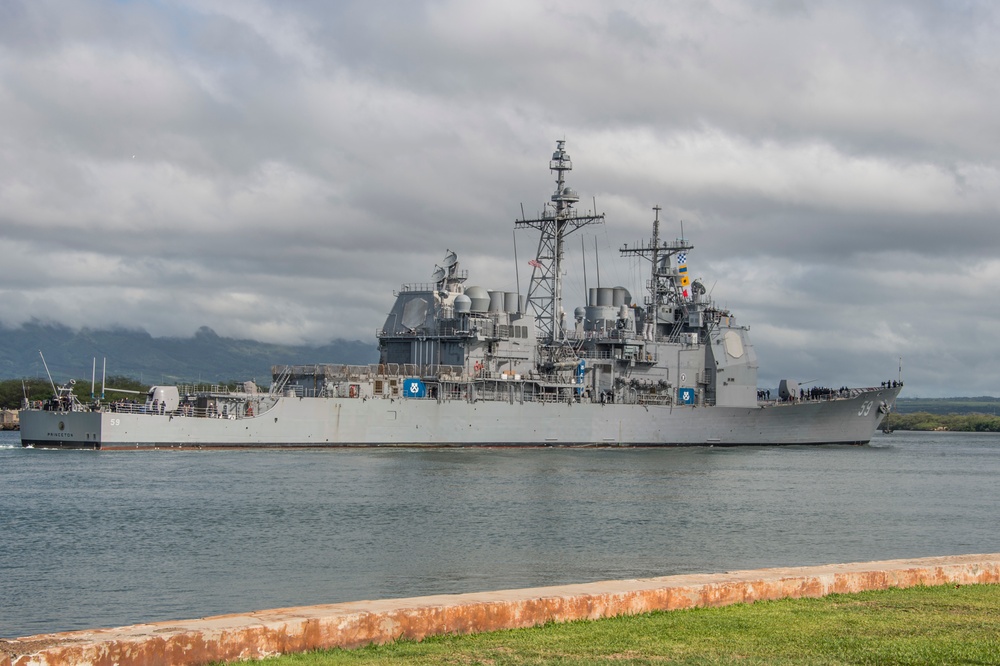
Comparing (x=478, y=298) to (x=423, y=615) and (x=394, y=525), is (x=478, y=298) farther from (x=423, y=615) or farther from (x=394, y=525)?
(x=423, y=615)

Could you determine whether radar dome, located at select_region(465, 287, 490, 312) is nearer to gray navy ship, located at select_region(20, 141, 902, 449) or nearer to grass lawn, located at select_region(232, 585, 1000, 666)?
gray navy ship, located at select_region(20, 141, 902, 449)

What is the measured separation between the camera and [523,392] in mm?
51125

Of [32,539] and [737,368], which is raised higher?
[737,368]

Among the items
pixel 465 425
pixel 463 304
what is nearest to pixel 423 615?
pixel 465 425

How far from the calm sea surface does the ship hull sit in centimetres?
152

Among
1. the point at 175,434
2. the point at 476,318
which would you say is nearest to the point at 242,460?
the point at 175,434

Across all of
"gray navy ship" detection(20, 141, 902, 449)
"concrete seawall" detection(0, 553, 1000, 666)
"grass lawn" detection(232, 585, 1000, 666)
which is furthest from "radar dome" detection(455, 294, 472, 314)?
"grass lawn" detection(232, 585, 1000, 666)

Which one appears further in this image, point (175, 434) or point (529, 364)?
point (529, 364)

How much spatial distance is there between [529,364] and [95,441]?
21079 millimetres

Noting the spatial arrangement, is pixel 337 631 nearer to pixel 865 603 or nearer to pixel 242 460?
pixel 865 603

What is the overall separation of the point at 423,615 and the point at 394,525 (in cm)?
1496

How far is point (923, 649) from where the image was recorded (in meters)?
7.70

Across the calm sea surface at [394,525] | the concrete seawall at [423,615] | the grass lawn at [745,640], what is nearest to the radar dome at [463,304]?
the calm sea surface at [394,525]

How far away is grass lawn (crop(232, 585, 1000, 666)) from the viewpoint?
7.59 metres
